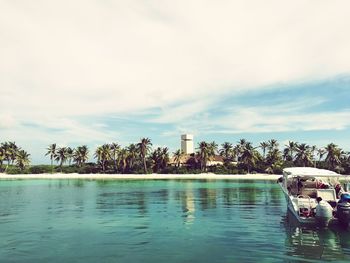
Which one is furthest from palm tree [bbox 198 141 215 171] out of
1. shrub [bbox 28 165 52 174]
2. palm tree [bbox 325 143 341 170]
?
shrub [bbox 28 165 52 174]

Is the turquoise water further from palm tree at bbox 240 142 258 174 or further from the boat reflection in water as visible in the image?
palm tree at bbox 240 142 258 174

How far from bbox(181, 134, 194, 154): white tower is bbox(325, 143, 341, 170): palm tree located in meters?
53.2

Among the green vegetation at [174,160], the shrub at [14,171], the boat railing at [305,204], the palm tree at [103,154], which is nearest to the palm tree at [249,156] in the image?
the green vegetation at [174,160]

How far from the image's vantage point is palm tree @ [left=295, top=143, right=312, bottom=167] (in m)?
115

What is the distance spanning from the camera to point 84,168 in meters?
119

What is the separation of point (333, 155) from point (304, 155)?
879 centimetres

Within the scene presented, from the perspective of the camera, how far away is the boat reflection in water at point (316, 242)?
1670cm

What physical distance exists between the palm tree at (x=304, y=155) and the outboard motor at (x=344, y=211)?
97.7m

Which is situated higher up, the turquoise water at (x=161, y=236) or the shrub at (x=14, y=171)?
the shrub at (x=14, y=171)

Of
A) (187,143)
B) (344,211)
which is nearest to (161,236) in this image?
(344,211)

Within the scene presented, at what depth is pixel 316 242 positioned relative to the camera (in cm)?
1941

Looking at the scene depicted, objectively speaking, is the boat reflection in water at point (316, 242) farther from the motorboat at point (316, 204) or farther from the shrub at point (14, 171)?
the shrub at point (14, 171)

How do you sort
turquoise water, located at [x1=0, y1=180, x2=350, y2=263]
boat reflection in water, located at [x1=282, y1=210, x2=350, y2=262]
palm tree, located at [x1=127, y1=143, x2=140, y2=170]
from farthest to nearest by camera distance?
palm tree, located at [x1=127, y1=143, x2=140, y2=170] → boat reflection in water, located at [x1=282, y1=210, x2=350, y2=262] → turquoise water, located at [x1=0, y1=180, x2=350, y2=263]

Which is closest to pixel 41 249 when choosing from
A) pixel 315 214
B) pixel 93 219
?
pixel 93 219
